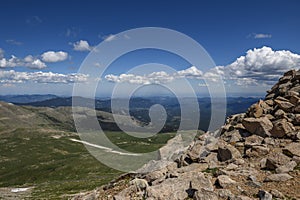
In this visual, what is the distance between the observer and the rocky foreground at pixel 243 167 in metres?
21.2

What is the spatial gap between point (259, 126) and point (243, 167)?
24.8 ft

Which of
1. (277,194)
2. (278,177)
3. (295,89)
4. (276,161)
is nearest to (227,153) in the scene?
(276,161)

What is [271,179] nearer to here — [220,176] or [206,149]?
[220,176]

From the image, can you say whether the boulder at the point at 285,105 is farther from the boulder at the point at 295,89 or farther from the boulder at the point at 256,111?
the boulder at the point at 295,89

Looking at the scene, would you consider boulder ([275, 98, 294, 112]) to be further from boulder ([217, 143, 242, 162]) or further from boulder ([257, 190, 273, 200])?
boulder ([257, 190, 273, 200])

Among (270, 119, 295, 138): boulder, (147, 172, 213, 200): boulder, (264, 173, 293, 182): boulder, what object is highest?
(270, 119, 295, 138): boulder

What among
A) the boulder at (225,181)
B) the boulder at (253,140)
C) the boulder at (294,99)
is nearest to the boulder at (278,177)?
the boulder at (225,181)

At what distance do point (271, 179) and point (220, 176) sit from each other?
3977 millimetres

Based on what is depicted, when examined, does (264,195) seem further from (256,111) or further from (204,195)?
(256,111)

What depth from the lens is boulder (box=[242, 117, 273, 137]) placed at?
100 feet

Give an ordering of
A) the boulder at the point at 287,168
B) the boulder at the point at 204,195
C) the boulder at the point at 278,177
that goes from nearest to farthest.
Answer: the boulder at the point at 204,195 → the boulder at the point at 278,177 → the boulder at the point at 287,168

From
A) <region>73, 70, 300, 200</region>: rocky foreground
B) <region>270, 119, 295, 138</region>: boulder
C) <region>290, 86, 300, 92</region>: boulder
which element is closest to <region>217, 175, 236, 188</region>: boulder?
<region>73, 70, 300, 200</region>: rocky foreground

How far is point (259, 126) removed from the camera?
31203 millimetres

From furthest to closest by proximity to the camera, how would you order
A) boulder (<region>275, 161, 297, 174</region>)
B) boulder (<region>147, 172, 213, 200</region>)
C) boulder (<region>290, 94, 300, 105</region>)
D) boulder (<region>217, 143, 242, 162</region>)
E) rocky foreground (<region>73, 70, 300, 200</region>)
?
1. boulder (<region>290, 94, 300, 105</region>)
2. boulder (<region>217, 143, 242, 162</region>)
3. boulder (<region>275, 161, 297, 174</region>)
4. boulder (<region>147, 172, 213, 200</region>)
5. rocky foreground (<region>73, 70, 300, 200</region>)
